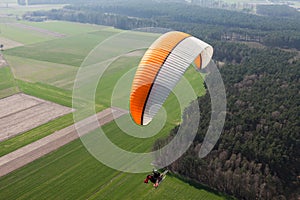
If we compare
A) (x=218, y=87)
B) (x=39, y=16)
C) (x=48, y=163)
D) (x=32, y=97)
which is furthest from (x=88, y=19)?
(x=48, y=163)

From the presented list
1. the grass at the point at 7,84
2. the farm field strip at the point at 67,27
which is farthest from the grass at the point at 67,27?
the grass at the point at 7,84

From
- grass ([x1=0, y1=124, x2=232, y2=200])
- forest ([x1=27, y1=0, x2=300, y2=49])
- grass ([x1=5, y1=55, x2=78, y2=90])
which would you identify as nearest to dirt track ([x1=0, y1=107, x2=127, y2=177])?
grass ([x1=0, y1=124, x2=232, y2=200])

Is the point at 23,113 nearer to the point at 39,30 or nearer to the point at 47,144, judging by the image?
the point at 47,144

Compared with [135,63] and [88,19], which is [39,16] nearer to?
[88,19]

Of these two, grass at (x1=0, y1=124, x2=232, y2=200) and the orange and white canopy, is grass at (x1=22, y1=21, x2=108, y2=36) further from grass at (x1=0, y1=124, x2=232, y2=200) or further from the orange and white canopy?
the orange and white canopy

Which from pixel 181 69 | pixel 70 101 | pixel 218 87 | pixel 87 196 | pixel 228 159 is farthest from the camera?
pixel 70 101

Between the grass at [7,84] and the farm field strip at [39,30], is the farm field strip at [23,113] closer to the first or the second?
the grass at [7,84]
